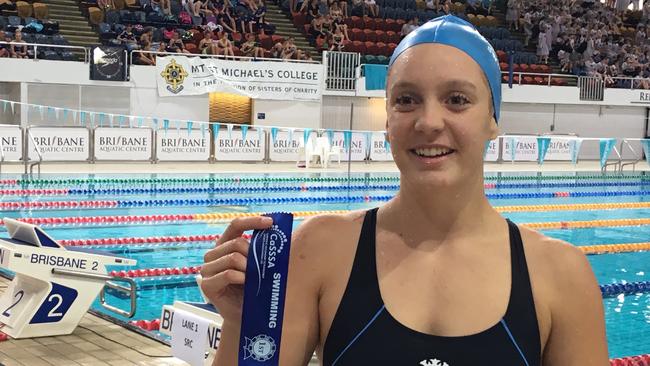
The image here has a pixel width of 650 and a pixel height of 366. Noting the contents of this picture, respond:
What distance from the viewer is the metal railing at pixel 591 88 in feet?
81.2

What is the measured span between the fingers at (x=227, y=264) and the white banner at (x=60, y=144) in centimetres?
1545

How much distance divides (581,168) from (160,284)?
1595 centimetres

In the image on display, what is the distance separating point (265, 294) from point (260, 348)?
85mm

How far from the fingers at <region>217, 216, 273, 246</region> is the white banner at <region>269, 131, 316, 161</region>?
17497 millimetres

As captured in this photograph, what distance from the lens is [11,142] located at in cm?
1548

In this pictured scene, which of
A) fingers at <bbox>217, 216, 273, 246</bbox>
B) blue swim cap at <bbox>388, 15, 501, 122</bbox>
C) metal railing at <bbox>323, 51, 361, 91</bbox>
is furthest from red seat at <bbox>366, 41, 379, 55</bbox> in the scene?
fingers at <bbox>217, 216, 273, 246</bbox>

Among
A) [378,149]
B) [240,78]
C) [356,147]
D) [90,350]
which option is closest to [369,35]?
[378,149]

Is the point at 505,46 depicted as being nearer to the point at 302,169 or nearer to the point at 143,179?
the point at 302,169

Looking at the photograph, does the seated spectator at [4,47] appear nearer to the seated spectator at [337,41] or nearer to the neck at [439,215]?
the seated spectator at [337,41]

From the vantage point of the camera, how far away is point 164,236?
9.59 m

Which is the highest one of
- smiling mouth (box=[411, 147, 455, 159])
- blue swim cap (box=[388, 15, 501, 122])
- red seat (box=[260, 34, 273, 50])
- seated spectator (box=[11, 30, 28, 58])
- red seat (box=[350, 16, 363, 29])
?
red seat (box=[350, 16, 363, 29])

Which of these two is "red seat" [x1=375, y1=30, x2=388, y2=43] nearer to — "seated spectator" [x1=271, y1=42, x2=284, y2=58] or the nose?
"seated spectator" [x1=271, y1=42, x2=284, y2=58]

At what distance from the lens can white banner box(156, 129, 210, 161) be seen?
57.4 ft

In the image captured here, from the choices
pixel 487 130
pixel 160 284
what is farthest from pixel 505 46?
pixel 487 130
